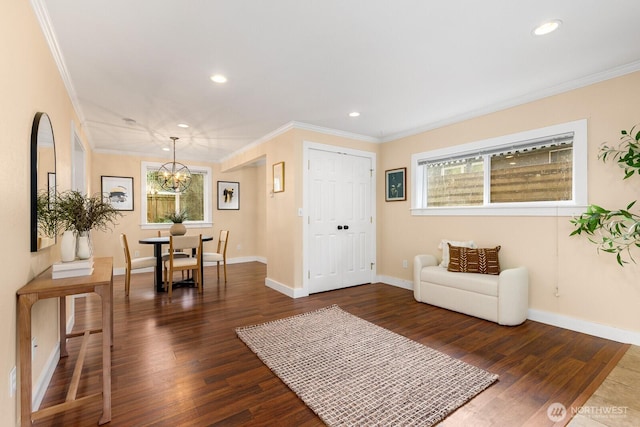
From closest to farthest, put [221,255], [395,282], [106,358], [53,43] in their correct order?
[106,358]
[53,43]
[395,282]
[221,255]

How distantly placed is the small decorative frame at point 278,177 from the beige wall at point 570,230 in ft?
7.82

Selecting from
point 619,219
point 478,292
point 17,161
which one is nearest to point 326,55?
point 17,161

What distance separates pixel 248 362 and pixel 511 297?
2.67 m

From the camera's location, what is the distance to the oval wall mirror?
71.2 inches

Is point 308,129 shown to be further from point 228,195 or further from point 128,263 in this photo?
point 228,195

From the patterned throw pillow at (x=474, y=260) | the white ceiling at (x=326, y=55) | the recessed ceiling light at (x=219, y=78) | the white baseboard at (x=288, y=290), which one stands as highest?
the white ceiling at (x=326, y=55)

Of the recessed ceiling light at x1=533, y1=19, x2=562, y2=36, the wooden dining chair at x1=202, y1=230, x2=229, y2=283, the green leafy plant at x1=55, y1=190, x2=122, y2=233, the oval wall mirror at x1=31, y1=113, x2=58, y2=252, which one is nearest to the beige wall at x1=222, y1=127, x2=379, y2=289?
the wooden dining chair at x1=202, y1=230, x2=229, y2=283

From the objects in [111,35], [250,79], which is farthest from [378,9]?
[111,35]

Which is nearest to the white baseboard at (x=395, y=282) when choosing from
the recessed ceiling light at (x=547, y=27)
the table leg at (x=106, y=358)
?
the recessed ceiling light at (x=547, y=27)

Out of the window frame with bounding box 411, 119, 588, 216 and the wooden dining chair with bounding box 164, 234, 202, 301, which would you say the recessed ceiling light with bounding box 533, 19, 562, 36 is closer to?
the window frame with bounding box 411, 119, 588, 216

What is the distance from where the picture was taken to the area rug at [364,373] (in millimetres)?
1774

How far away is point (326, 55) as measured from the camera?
2443 millimetres

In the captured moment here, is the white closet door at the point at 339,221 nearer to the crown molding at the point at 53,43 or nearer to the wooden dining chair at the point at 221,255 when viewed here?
the wooden dining chair at the point at 221,255

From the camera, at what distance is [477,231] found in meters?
3.78
